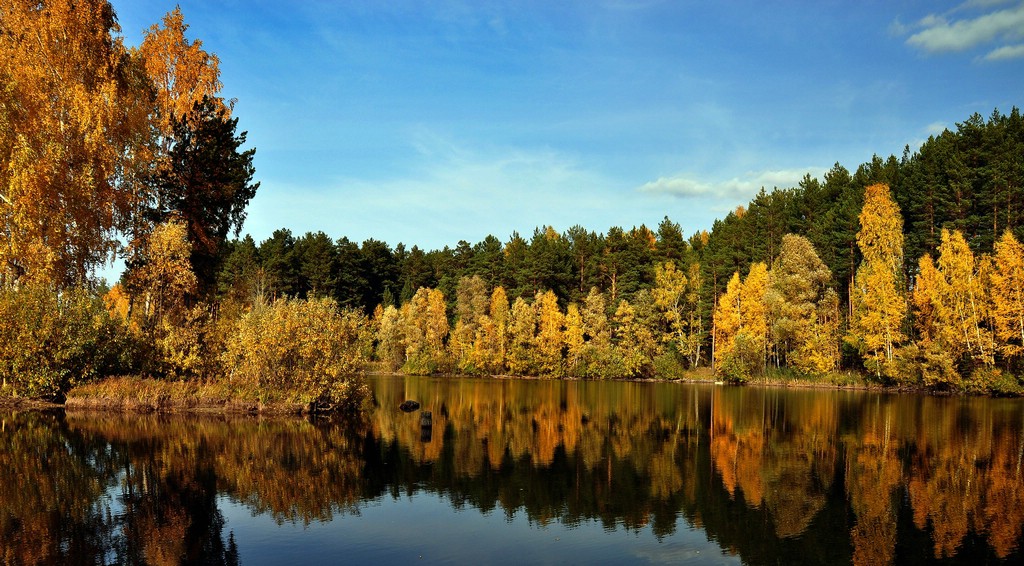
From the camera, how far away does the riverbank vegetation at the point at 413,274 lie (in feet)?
107

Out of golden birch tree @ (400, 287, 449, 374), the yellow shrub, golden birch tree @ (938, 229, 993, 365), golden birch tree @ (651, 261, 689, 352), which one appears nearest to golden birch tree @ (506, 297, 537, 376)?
golden birch tree @ (400, 287, 449, 374)

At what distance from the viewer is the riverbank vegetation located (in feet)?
107

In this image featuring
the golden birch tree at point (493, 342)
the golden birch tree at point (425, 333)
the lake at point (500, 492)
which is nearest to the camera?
the lake at point (500, 492)

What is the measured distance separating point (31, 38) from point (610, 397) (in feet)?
137

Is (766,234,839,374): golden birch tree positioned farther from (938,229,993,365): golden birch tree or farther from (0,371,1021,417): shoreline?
(0,371,1021,417): shoreline

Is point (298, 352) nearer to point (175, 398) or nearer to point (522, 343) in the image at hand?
point (175, 398)

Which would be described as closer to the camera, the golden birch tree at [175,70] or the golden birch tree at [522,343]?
the golden birch tree at [175,70]

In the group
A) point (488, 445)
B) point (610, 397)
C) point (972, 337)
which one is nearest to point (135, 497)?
point (488, 445)

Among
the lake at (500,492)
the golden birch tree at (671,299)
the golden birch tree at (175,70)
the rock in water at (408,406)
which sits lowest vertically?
the rock in water at (408,406)

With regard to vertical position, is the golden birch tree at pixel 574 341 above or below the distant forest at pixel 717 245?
below

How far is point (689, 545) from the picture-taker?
546 inches

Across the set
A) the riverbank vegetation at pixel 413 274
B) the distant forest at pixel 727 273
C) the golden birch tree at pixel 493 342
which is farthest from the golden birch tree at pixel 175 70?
the golden birch tree at pixel 493 342

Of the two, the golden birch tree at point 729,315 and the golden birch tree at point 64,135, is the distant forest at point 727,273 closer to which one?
the golden birch tree at point 729,315

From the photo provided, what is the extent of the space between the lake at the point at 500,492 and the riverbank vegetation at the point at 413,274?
5347 millimetres
